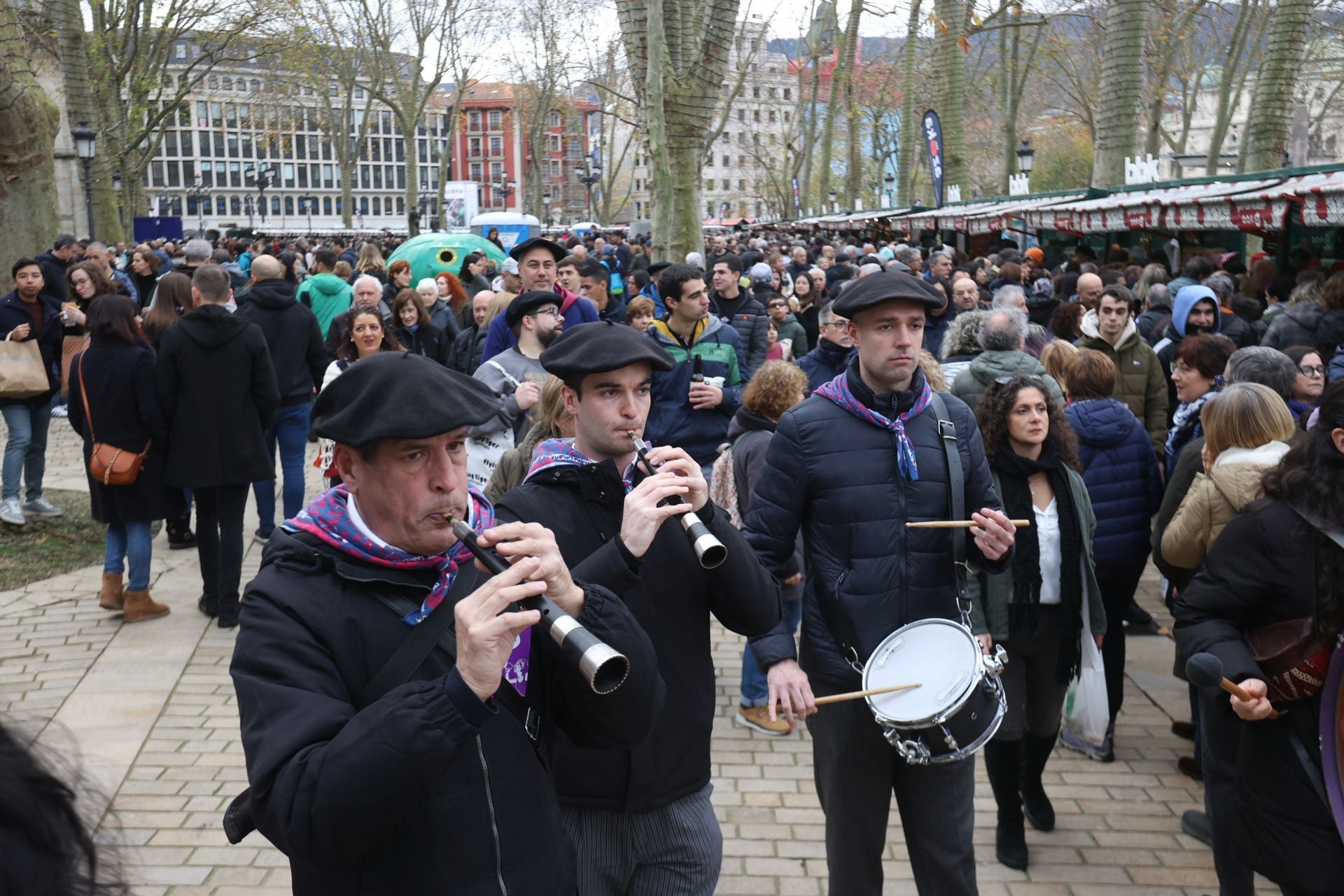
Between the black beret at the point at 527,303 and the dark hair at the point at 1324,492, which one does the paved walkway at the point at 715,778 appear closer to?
the dark hair at the point at 1324,492

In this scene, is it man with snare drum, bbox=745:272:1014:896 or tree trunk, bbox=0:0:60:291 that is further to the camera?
tree trunk, bbox=0:0:60:291

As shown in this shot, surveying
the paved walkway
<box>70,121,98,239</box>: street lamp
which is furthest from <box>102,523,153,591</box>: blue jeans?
<box>70,121,98,239</box>: street lamp

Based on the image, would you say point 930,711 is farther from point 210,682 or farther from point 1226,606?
point 210,682

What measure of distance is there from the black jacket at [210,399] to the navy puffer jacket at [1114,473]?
183 inches

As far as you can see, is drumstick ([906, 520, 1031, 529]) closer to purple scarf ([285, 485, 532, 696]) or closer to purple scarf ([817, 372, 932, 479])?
purple scarf ([817, 372, 932, 479])

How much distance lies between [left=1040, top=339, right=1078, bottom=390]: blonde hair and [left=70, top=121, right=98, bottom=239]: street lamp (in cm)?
2040

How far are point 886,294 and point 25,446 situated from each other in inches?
310

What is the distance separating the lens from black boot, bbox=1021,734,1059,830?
16.0ft

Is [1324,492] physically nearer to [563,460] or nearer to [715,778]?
[563,460]

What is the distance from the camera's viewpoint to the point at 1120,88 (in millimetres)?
21109

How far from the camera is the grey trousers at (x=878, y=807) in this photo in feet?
11.9

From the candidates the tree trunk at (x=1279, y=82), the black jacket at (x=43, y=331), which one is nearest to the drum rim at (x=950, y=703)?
the black jacket at (x=43, y=331)

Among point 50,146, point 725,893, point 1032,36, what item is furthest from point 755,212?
point 725,893

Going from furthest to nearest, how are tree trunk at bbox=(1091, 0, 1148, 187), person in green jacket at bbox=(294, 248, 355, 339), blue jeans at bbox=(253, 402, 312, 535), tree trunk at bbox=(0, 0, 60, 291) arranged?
tree trunk at bbox=(1091, 0, 1148, 187) → person in green jacket at bbox=(294, 248, 355, 339) → tree trunk at bbox=(0, 0, 60, 291) → blue jeans at bbox=(253, 402, 312, 535)
